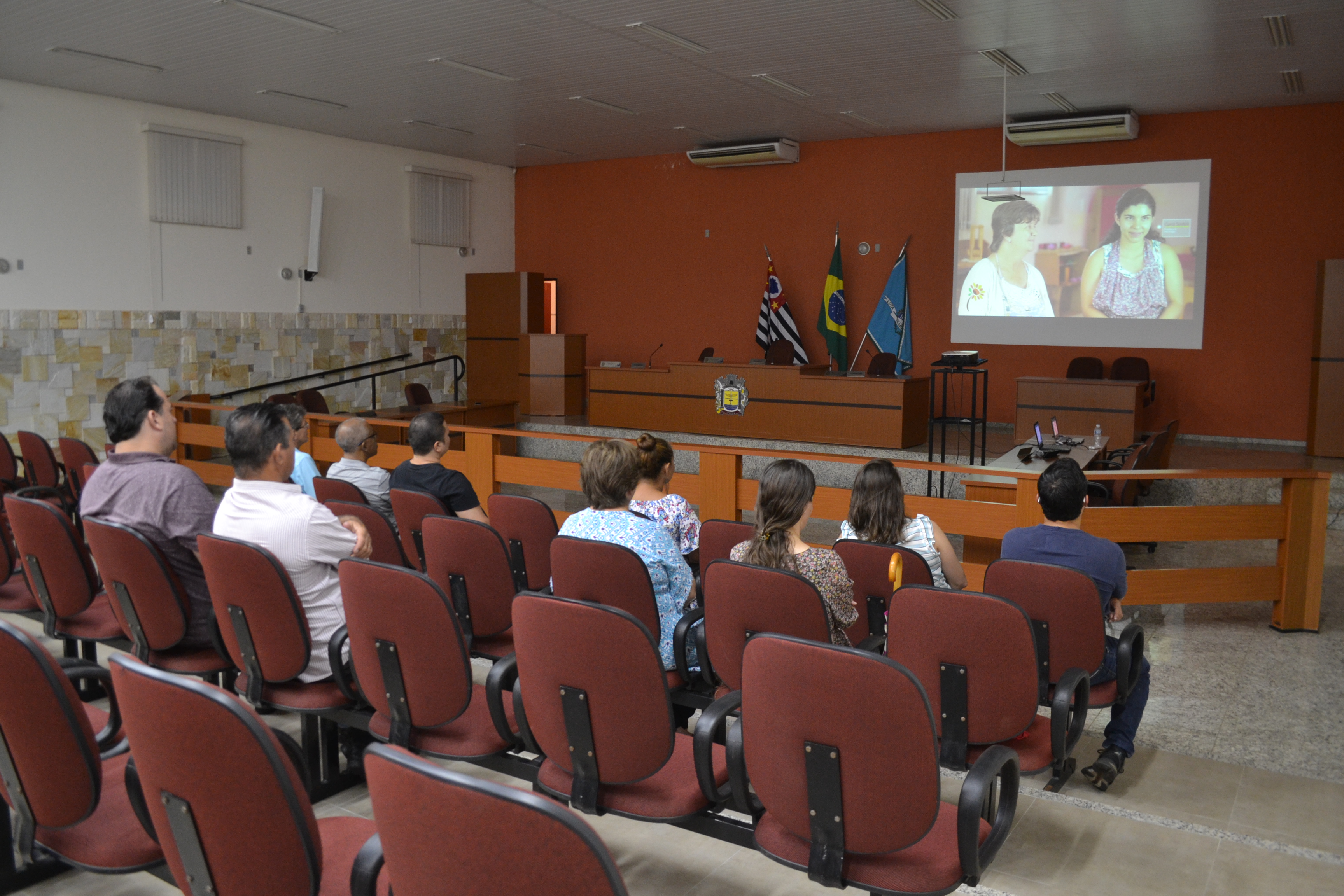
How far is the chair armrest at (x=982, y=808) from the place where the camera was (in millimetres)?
1794

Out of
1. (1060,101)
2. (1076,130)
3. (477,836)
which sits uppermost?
(1060,101)

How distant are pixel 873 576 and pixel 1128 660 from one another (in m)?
0.79

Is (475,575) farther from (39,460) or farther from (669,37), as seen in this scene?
(669,37)

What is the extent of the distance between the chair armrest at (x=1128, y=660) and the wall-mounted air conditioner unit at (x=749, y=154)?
943 centimetres

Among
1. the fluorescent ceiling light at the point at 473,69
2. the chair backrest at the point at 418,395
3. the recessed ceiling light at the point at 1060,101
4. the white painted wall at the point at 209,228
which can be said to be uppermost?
the recessed ceiling light at the point at 1060,101

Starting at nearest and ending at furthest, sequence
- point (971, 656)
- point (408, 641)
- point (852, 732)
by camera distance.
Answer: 1. point (852, 732)
2. point (408, 641)
3. point (971, 656)

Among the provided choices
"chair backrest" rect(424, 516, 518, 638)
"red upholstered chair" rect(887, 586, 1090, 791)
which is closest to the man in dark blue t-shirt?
"red upholstered chair" rect(887, 586, 1090, 791)

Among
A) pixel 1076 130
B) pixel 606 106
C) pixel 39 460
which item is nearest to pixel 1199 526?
pixel 1076 130

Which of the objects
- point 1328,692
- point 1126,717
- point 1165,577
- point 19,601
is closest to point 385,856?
point 1126,717

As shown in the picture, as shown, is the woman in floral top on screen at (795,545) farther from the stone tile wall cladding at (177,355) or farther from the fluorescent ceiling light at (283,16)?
the stone tile wall cladding at (177,355)

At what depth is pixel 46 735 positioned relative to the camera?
1.74m

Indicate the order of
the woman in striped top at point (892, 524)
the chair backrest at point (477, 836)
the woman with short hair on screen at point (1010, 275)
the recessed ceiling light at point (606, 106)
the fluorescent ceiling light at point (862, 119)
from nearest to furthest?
the chair backrest at point (477, 836), the woman in striped top at point (892, 524), the recessed ceiling light at point (606, 106), the fluorescent ceiling light at point (862, 119), the woman with short hair on screen at point (1010, 275)

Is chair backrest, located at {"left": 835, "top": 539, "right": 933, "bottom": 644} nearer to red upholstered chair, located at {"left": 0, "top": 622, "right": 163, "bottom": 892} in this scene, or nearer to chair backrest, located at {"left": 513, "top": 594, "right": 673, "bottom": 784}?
chair backrest, located at {"left": 513, "top": 594, "right": 673, "bottom": 784}

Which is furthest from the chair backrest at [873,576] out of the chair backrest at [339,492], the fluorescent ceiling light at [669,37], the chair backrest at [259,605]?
the fluorescent ceiling light at [669,37]
